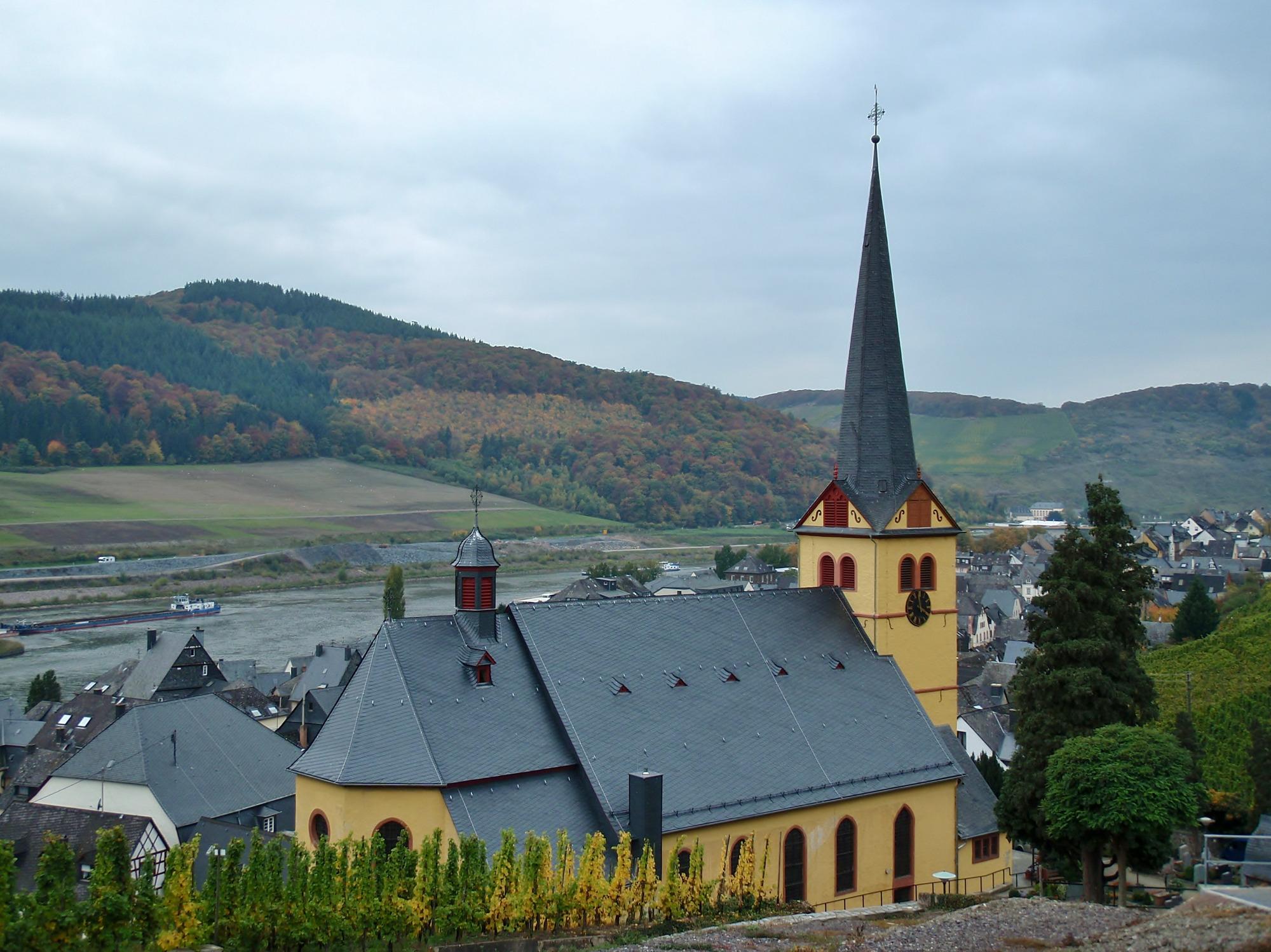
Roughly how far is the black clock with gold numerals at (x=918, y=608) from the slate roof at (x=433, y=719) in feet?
37.9

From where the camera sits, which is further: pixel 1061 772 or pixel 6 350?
pixel 6 350

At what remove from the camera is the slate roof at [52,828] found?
111ft

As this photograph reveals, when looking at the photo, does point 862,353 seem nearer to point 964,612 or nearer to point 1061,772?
point 1061,772

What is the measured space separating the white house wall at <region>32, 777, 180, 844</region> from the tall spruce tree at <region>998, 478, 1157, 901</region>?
26067 millimetres

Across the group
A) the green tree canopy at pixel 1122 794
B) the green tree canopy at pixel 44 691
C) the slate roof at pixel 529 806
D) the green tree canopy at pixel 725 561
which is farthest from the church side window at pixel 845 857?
the green tree canopy at pixel 725 561

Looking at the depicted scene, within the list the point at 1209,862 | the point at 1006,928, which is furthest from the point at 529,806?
the point at 1209,862

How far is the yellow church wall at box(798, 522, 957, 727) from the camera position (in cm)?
3150

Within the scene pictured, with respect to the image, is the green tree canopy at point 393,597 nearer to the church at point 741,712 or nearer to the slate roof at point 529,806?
the church at point 741,712

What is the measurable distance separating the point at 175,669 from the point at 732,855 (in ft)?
151

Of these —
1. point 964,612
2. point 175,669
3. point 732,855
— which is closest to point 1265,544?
point 964,612

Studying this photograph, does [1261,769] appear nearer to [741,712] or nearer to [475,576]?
[741,712]

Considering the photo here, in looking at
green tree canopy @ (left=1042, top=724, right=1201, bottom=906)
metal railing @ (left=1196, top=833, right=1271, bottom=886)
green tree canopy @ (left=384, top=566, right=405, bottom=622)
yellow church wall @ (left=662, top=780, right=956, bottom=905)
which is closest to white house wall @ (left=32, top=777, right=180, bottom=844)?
yellow church wall @ (left=662, top=780, right=956, bottom=905)

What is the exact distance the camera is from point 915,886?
28.0m

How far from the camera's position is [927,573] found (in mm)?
32562
